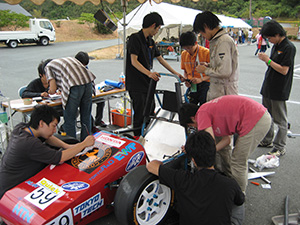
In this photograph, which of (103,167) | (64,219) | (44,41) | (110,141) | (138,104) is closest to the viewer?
(64,219)

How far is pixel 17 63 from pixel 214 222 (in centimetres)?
1278

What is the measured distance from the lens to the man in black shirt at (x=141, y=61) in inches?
121

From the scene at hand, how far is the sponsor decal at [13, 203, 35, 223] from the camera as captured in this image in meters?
1.64

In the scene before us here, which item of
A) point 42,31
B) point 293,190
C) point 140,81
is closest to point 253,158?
point 293,190

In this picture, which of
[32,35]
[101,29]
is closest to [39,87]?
[32,35]

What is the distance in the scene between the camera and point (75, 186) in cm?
185

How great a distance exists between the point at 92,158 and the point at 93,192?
36 cm

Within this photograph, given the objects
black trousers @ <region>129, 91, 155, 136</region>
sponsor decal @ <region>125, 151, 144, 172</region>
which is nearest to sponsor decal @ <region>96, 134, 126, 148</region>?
sponsor decal @ <region>125, 151, 144, 172</region>

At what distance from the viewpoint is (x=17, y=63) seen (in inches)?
472

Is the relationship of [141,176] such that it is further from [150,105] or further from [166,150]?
[150,105]

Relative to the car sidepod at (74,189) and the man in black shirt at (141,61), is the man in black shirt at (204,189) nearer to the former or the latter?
the car sidepod at (74,189)

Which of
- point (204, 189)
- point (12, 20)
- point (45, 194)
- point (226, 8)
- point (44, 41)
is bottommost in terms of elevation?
point (44, 41)

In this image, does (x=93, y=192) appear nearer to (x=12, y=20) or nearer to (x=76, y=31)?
(x=12, y=20)

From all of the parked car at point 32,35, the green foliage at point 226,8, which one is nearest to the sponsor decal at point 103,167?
the parked car at point 32,35
